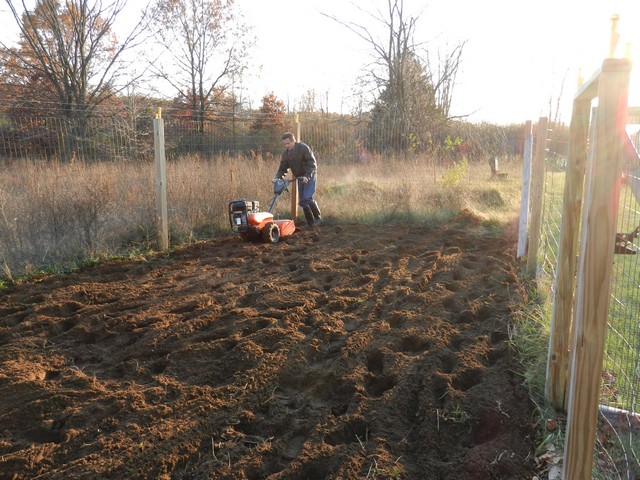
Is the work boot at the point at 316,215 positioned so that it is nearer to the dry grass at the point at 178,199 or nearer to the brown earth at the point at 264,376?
the dry grass at the point at 178,199

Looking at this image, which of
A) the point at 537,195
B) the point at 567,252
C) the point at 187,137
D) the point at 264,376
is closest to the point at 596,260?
the point at 567,252

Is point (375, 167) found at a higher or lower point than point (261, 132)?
lower

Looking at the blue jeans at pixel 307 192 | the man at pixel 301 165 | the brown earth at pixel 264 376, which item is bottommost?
the brown earth at pixel 264 376

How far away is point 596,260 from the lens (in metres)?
1.98

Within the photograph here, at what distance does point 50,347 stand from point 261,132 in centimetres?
1081

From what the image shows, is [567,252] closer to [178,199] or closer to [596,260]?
[596,260]

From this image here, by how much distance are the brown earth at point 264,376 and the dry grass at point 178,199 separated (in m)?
1.02

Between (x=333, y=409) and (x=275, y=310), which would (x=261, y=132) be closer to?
(x=275, y=310)

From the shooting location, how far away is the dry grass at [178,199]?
7.34 m

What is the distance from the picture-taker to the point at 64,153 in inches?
392

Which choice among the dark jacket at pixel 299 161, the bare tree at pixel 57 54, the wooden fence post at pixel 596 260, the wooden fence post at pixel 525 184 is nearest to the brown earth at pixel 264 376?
the wooden fence post at pixel 525 184

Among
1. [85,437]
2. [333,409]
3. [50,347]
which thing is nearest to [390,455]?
[333,409]

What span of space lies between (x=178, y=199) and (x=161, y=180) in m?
1.46

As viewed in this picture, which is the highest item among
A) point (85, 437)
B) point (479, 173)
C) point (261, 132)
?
point (261, 132)
